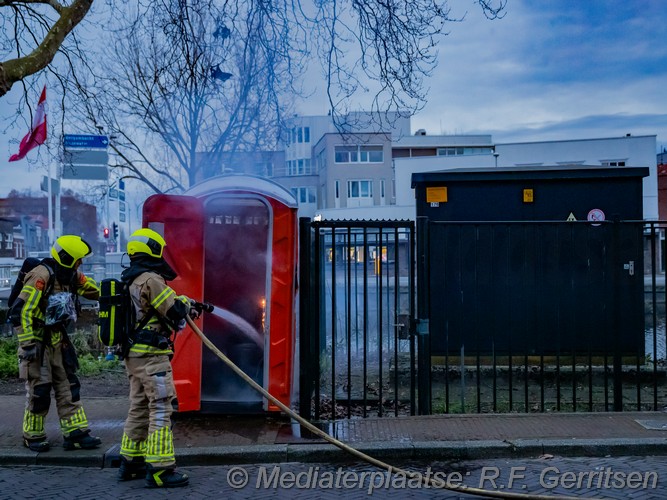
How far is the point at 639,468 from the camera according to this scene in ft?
18.4

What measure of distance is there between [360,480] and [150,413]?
178 cm

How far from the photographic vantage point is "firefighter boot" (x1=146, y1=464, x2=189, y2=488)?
5.20m

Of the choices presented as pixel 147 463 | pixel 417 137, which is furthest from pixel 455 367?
pixel 417 137

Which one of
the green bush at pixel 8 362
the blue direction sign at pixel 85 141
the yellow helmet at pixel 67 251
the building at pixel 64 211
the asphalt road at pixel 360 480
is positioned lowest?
the asphalt road at pixel 360 480

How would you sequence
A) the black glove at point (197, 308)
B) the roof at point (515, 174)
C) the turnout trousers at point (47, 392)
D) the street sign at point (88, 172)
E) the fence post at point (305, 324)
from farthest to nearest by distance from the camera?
the street sign at point (88, 172), the roof at point (515, 174), the fence post at point (305, 324), the turnout trousers at point (47, 392), the black glove at point (197, 308)

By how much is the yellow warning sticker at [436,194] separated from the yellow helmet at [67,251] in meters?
4.50

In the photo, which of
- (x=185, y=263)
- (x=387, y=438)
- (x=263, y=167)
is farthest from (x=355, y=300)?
(x=263, y=167)

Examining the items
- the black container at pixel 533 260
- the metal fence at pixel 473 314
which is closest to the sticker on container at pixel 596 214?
the black container at pixel 533 260

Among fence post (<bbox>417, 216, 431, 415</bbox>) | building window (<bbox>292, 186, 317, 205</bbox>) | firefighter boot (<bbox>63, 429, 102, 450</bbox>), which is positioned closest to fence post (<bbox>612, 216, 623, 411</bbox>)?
fence post (<bbox>417, 216, 431, 415</bbox>)

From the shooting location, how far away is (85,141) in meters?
14.5

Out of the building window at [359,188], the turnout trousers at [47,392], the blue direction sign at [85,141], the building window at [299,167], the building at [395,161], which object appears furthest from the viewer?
the building window at [299,167]

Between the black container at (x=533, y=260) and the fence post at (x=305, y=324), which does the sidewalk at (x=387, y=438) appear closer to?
the fence post at (x=305, y=324)

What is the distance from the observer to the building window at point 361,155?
52.6 meters

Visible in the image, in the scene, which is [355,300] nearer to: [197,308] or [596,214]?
[197,308]
